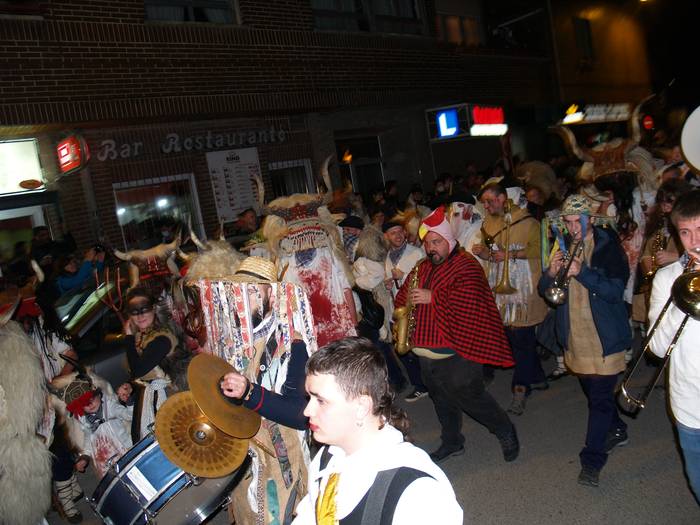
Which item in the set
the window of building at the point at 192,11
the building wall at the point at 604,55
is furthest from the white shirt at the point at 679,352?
the building wall at the point at 604,55

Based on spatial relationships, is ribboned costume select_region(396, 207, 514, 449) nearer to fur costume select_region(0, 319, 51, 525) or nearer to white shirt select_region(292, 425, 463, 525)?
white shirt select_region(292, 425, 463, 525)

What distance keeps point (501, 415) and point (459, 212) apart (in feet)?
8.92

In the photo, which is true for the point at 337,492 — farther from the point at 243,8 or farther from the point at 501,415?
the point at 243,8

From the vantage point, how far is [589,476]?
427 centimetres

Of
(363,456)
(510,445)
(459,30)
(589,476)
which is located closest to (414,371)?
(510,445)

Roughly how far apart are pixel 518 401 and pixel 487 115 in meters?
12.4

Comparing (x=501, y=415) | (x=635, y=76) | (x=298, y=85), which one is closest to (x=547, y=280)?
(x=501, y=415)

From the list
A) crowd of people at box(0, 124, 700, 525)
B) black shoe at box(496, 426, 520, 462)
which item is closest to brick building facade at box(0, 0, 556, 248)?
crowd of people at box(0, 124, 700, 525)

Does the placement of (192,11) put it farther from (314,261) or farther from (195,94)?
(314,261)

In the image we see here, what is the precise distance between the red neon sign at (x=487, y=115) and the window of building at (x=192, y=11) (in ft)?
22.8

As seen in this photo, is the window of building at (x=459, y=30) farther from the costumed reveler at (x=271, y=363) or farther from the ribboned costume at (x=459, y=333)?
the costumed reveler at (x=271, y=363)

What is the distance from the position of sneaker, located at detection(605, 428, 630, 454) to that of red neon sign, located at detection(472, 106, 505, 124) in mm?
11902

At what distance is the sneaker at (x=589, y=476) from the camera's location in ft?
13.9

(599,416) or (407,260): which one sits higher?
(407,260)
